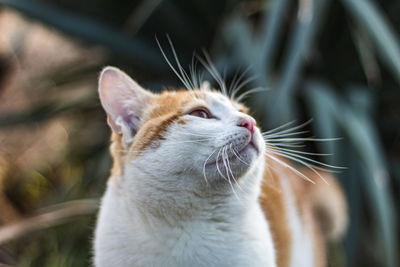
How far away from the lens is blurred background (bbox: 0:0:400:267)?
1.31 meters

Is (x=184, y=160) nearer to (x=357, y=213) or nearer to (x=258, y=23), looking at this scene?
(x=357, y=213)

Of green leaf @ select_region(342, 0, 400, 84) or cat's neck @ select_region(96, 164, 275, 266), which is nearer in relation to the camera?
cat's neck @ select_region(96, 164, 275, 266)

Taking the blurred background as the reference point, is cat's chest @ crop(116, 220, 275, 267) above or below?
below

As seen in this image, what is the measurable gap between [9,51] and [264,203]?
5.06ft

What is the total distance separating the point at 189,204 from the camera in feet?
2.38

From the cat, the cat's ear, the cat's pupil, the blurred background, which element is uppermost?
the blurred background

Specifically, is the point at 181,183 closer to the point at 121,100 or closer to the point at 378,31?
the point at 121,100

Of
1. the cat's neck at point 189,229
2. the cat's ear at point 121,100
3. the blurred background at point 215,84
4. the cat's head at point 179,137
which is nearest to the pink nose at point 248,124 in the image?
the cat's head at point 179,137

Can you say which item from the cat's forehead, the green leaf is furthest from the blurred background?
the cat's forehead

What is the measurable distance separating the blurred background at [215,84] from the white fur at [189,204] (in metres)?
0.55

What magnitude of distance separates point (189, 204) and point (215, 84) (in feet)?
2.67

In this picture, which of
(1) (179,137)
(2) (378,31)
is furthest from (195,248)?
(2) (378,31)

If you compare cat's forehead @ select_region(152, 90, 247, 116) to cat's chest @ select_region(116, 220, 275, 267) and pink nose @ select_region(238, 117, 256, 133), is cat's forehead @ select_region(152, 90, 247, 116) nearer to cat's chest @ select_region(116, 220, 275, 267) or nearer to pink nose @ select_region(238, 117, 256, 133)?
pink nose @ select_region(238, 117, 256, 133)

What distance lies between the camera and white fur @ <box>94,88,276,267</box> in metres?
0.69
